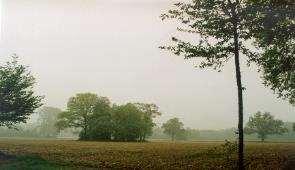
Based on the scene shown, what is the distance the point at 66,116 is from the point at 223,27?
108ft

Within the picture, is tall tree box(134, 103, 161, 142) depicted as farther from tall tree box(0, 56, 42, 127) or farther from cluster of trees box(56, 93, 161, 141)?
tall tree box(0, 56, 42, 127)

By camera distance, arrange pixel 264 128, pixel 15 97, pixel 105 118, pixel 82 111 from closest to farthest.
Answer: pixel 15 97 → pixel 105 118 → pixel 82 111 → pixel 264 128

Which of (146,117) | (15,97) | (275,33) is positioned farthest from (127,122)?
(275,33)

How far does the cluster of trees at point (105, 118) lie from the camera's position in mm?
45250

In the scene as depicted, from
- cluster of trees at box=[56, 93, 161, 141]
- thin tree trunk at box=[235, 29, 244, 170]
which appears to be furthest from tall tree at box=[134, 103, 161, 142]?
thin tree trunk at box=[235, 29, 244, 170]

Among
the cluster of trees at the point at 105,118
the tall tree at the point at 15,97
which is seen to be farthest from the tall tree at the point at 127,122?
the tall tree at the point at 15,97

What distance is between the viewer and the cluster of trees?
45.2 m

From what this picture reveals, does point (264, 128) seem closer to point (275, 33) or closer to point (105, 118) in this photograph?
point (105, 118)

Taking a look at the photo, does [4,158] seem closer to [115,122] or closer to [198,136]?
[115,122]

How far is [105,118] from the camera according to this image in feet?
149

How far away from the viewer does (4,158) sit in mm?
23500

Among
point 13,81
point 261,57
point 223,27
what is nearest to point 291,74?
point 261,57

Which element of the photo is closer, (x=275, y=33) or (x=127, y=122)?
(x=275, y=33)

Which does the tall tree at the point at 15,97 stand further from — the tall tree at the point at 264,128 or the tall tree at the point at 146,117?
the tall tree at the point at 264,128
